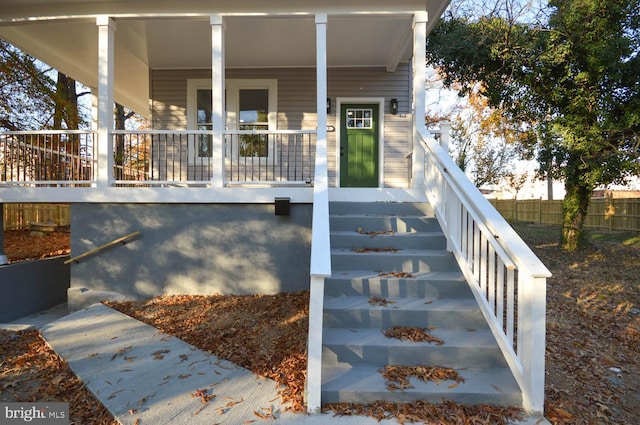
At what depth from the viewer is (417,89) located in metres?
5.24

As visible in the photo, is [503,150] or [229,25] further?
[503,150]

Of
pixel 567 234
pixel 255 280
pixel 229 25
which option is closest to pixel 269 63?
pixel 229 25

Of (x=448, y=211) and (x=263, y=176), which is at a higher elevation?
(x=263, y=176)

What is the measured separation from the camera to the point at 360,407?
2363 millimetres

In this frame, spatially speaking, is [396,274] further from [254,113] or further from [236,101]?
[236,101]

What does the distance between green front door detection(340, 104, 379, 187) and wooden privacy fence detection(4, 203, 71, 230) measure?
8.39 m

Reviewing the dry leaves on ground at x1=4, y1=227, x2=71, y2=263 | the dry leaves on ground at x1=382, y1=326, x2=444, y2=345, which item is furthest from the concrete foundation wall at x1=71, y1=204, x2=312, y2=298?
the dry leaves on ground at x1=382, y1=326, x2=444, y2=345

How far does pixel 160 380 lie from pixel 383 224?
9.04ft

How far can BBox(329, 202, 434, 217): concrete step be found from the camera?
4.59 meters

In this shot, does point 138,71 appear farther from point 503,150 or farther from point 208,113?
point 503,150

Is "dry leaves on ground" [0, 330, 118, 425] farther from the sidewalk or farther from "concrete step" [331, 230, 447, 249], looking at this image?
"concrete step" [331, 230, 447, 249]

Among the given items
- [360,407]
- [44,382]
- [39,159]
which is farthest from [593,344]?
[39,159]

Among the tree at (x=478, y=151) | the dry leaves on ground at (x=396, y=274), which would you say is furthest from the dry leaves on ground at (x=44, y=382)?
the tree at (x=478, y=151)

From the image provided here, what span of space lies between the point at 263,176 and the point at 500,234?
5519 millimetres
